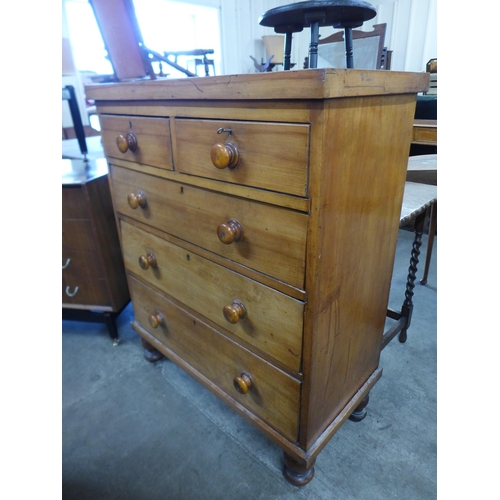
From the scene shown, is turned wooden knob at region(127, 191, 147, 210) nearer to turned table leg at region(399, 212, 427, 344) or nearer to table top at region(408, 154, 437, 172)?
turned table leg at region(399, 212, 427, 344)

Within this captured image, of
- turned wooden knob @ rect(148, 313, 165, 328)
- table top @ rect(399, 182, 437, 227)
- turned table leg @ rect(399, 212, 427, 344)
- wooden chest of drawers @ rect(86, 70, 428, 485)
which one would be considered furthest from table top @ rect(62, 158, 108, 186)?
turned table leg @ rect(399, 212, 427, 344)

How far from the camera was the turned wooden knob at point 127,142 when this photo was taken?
3.13 ft

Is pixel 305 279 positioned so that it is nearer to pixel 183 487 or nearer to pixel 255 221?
pixel 255 221

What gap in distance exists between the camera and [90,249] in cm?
143

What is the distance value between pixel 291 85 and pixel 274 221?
0.82 ft

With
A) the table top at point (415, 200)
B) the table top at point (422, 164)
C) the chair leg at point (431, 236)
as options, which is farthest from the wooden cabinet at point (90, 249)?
the chair leg at point (431, 236)

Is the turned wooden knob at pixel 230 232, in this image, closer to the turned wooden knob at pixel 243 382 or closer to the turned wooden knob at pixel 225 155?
the turned wooden knob at pixel 225 155

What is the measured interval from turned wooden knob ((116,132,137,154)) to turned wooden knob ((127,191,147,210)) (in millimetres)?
130

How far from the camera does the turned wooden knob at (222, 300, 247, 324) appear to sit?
0.85m

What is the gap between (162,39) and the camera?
4.04 m

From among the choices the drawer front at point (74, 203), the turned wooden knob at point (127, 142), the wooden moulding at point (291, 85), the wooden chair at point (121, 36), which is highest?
the wooden chair at point (121, 36)

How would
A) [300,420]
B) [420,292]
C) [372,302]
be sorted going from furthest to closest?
[420,292] → [372,302] → [300,420]

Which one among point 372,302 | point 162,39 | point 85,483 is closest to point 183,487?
point 85,483

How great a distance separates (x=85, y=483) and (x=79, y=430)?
0.20 metres
